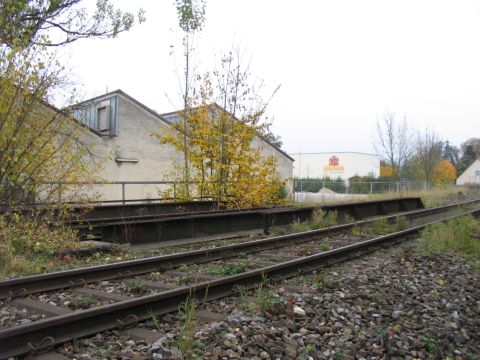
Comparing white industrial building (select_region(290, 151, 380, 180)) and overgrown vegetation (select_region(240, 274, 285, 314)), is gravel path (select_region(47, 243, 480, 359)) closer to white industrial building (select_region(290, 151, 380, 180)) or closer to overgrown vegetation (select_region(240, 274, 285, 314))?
overgrown vegetation (select_region(240, 274, 285, 314))

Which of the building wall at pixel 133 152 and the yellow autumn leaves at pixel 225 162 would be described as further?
the building wall at pixel 133 152

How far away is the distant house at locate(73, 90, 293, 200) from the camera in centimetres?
2588

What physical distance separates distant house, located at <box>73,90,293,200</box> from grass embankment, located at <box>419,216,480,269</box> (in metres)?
15.5

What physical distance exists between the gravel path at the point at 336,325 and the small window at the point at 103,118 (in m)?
22.7

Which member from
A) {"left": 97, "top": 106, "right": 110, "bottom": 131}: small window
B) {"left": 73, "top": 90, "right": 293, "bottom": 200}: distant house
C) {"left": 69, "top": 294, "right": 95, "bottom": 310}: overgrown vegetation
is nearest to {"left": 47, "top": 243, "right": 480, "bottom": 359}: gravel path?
{"left": 69, "top": 294, "right": 95, "bottom": 310}: overgrown vegetation

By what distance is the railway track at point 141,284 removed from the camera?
3974 mm

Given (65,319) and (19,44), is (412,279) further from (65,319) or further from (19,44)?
(19,44)

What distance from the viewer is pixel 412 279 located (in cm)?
732

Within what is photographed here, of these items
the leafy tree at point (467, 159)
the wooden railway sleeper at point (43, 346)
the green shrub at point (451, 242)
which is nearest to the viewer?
the wooden railway sleeper at point (43, 346)

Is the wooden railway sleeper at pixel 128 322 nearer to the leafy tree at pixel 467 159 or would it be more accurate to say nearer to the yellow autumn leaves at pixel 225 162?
the yellow autumn leaves at pixel 225 162

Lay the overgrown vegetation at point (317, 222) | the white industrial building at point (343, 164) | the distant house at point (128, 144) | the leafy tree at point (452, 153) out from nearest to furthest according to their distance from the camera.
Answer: the overgrown vegetation at point (317, 222), the distant house at point (128, 144), the white industrial building at point (343, 164), the leafy tree at point (452, 153)

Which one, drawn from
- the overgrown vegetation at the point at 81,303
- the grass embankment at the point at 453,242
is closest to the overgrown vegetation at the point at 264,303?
the overgrown vegetation at the point at 81,303

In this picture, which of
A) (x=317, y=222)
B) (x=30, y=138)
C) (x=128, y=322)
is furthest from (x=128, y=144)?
(x=128, y=322)

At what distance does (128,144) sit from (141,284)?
22.0 metres
